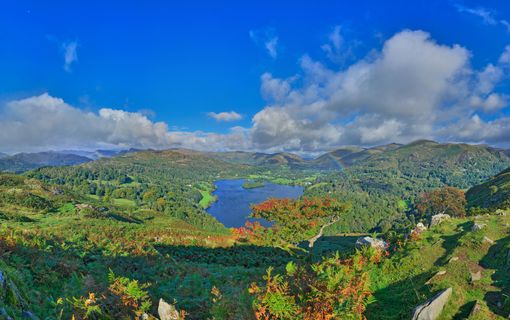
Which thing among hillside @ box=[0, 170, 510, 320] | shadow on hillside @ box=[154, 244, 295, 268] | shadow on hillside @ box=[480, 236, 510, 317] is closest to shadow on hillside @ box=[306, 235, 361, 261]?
shadow on hillside @ box=[154, 244, 295, 268]

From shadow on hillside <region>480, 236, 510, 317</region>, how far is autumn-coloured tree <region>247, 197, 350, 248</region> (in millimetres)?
30105

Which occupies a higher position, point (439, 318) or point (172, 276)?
point (439, 318)

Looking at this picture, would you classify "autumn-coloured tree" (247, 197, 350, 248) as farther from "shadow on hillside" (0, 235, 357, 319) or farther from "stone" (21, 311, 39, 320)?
"stone" (21, 311, 39, 320)

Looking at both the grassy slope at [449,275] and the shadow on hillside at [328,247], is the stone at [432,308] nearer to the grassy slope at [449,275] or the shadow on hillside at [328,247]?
the grassy slope at [449,275]

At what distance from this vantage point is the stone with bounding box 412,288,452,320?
10.6 m

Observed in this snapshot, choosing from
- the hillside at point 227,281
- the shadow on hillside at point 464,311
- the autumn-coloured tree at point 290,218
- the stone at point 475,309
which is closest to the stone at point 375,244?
the hillside at point 227,281

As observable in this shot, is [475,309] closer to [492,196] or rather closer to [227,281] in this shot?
[227,281]

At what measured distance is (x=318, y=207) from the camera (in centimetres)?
4772

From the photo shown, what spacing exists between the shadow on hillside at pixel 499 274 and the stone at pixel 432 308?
177 cm

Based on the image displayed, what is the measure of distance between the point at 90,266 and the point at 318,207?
3651cm

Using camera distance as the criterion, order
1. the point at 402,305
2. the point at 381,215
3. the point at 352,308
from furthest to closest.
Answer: the point at 381,215 → the point at 402,305 → the point at 352,308

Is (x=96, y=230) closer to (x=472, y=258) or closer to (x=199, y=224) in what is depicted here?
(x=472, y=258)

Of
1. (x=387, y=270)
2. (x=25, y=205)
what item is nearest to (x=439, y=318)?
(x=387, y=270)

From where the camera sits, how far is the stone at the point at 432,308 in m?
10.6
